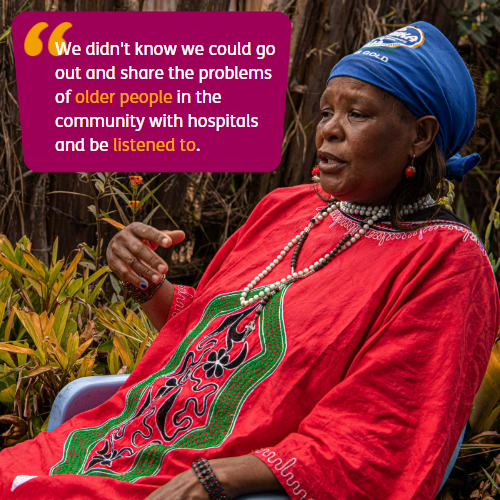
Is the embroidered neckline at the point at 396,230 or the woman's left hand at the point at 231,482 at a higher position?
the embroidered neckline at the point at 396,230

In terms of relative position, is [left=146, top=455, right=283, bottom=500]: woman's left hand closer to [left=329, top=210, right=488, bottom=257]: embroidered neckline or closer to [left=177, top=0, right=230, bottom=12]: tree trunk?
[left=329, top=210, right=488, bottom=257]: embroidered neckline

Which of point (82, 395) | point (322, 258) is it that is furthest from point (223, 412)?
point (82, 395)

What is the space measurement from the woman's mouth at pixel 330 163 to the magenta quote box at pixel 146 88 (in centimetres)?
182

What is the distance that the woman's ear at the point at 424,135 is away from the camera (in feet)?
5.09

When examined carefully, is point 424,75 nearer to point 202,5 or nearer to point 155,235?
point 155,235

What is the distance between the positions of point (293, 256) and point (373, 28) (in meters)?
2.59

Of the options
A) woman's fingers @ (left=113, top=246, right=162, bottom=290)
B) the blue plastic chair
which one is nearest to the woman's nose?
woman's fingers @ (left=113, top=246, right=162, bottom=290)

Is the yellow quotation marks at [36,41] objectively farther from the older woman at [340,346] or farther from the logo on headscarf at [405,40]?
the logo on headscarf at [405,40]

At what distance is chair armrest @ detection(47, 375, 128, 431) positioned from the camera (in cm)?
192

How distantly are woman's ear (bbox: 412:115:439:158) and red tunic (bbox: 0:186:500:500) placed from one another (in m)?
0.20

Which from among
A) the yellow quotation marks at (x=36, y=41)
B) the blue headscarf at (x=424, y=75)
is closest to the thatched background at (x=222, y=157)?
the yellow quotation marks at (x=36, y=41)

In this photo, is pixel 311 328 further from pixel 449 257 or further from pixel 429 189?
pixel 429 189

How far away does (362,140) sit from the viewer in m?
1.53

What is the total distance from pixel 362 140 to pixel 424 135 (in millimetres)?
177
